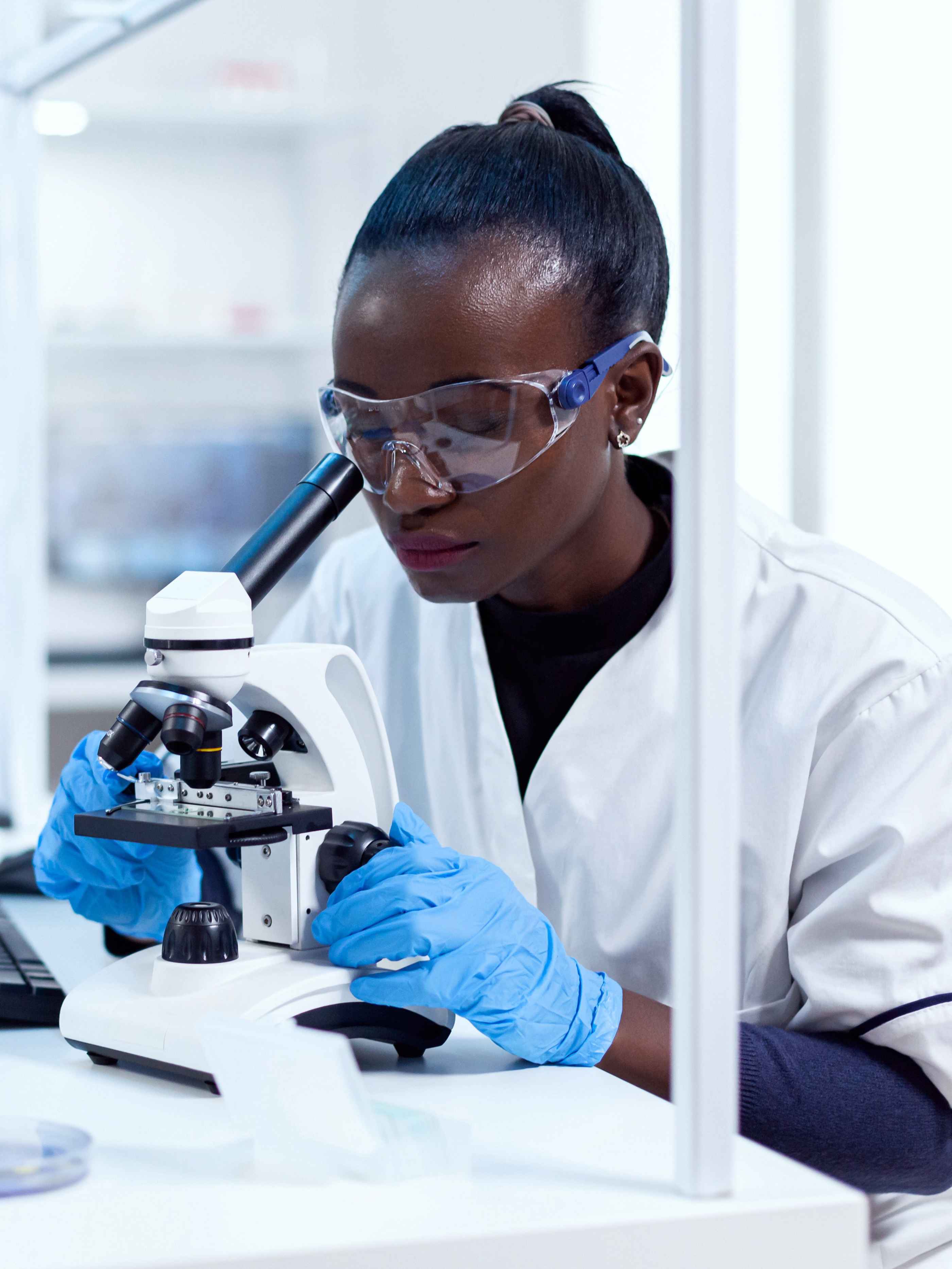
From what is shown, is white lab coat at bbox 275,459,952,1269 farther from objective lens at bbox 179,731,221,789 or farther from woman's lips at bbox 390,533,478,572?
objective lens at bbox 179,731,221,789

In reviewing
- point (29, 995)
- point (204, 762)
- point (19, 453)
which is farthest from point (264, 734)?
point (19, 453)

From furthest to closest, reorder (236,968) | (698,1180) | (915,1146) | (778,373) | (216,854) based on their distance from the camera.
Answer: (778,373), (216,854), (915,1146), (236,968), (698,1180)

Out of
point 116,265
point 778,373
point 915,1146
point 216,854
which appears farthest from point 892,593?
point 116,265

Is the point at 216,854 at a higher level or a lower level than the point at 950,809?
lower

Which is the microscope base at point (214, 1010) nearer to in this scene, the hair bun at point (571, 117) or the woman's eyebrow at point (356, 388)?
the woman's eyebrow at point (356, 388)

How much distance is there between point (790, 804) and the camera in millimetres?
1177

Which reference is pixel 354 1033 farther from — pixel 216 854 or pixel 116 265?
pixel 116 265

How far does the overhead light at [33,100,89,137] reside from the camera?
308cm

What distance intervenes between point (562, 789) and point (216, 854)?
18.3 inches

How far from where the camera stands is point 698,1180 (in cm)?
67

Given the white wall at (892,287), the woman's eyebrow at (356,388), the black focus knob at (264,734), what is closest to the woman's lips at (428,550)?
the woman's eyebrow at (356,388)

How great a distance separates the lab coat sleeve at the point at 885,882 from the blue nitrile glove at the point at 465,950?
229 mm

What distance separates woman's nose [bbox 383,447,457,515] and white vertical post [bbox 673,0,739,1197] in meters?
0.48

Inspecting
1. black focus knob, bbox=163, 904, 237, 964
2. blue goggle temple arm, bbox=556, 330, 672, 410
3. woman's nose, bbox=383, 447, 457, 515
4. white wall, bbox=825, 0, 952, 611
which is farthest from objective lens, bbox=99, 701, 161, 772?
white wall, bbox=825, 0, 952, 611
